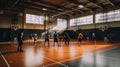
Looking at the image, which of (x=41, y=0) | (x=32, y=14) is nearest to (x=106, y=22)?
(x=41, y=0)

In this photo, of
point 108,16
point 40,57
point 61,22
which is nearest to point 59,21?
point 61,22

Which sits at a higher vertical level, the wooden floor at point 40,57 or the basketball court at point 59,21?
the basketball court at point 59,21

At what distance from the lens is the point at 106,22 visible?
2166 centimetres

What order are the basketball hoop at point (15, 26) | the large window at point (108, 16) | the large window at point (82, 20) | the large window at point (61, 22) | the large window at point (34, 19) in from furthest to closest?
1. the large window at point (61, 22)
2. the large window at point (82, 20)
3. the large window at point (34, 19)
4. the basketball hoop at point (15, 26)
5. the large window at point (108, 16)

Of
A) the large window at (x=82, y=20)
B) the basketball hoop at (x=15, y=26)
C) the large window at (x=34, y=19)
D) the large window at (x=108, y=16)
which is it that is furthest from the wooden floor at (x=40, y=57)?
the large window at (x=82, y=20)

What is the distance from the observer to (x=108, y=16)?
21.3 m

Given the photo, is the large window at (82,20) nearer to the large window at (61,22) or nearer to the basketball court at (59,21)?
the basketball court at (59,21)

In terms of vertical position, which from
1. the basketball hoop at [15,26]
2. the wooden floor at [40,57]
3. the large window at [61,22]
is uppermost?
the large window at [61,22]

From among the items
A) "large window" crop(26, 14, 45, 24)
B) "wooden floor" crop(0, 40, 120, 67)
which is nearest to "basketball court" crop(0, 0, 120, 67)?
"large window" crop(26, 14, 45, 24)

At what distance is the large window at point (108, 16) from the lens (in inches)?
786

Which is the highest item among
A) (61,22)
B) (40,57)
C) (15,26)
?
(61,22)

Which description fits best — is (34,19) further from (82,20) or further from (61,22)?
(82,20)

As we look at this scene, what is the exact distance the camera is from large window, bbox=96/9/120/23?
1997cm

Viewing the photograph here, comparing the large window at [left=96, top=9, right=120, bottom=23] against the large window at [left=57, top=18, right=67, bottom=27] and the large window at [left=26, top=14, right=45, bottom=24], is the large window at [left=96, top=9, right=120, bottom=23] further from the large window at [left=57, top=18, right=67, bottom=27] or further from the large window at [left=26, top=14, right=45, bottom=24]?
the large window at [left=26, top=14, right=45, bottom=24]
